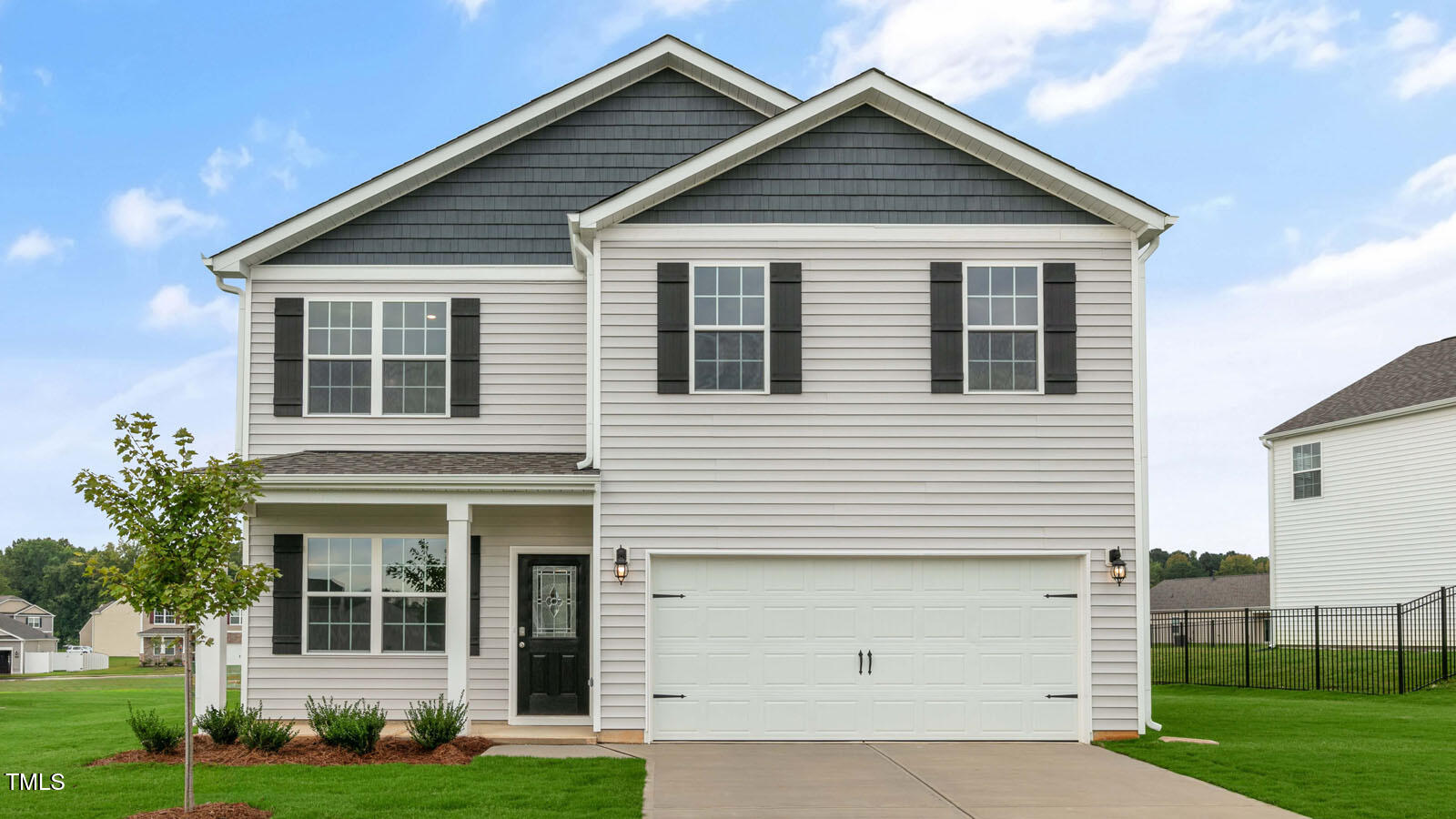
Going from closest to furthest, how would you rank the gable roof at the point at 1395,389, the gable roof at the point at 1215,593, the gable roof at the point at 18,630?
the gable roof at the point at 1395,389 < the gable roof at the point at 1215,593 < the gable roof at the point at 18,630

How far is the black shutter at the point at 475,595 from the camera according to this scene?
48.1 ft

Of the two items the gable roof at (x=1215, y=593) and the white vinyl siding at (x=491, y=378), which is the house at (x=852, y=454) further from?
the gable roof at (x=1215, y=593)

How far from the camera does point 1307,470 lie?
1174 inches

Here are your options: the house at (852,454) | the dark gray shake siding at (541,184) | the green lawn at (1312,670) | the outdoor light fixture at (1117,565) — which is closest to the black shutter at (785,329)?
the house at (852,454)

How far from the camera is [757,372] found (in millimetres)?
13867

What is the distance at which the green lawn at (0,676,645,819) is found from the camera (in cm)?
947

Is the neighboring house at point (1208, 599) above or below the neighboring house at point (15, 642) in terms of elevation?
above

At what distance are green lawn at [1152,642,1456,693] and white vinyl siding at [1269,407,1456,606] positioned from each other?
8.06 ft

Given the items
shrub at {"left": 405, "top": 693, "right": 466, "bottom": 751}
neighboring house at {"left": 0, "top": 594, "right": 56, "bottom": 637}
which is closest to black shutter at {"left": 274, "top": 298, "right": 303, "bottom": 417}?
shrub at {"left": 405, "top": 693, "right": 466, "bottom": 751}

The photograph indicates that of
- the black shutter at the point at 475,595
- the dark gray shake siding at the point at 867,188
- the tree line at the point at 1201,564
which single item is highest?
the dark gray shake siding at the point at 867,188

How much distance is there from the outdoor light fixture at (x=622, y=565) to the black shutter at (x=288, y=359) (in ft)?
14.3

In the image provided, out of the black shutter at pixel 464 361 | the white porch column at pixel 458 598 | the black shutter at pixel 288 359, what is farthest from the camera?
the black shutter at pixel 464 361

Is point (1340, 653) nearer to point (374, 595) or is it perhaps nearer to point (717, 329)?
point (717, 329)

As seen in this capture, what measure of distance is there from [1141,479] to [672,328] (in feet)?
17.6
